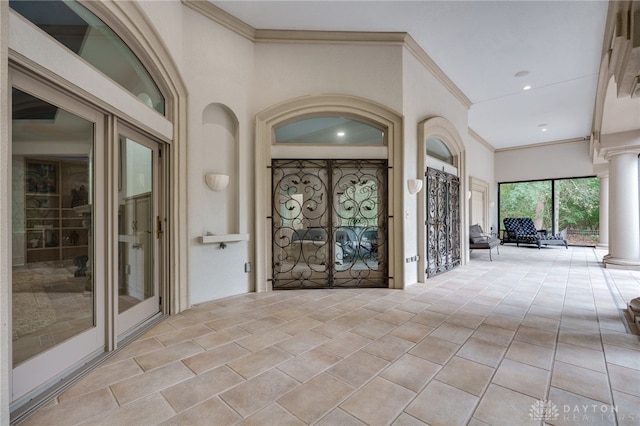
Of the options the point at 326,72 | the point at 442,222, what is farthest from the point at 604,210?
the point at 326,72

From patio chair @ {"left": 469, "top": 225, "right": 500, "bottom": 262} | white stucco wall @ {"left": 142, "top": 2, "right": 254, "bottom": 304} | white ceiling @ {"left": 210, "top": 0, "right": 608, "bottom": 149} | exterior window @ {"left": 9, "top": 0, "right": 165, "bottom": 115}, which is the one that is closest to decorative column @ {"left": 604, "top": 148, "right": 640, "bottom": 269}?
white ceiling @ {"left": 210, "top": 0, "right": 608, "bottom": 149}

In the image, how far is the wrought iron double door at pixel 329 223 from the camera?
14.1ft

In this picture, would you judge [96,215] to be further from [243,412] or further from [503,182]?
[503,182]

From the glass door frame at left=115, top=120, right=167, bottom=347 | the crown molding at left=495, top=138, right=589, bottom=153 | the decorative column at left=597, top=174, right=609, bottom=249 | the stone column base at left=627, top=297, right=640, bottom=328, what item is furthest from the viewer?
the crown molding at left=495, top=138, right=589, bottom=153

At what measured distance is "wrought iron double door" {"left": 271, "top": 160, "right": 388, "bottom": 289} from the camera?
430 cm

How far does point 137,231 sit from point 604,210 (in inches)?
482

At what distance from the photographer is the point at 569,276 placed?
17.1 feet

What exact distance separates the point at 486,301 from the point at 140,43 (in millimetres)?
4746

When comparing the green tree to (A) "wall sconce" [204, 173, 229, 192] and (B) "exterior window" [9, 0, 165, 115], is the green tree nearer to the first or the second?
(A) "wall sconce" [204, 173, 229, 192]

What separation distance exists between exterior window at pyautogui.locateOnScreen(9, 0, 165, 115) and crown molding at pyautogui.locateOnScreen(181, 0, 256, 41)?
1.19 metres

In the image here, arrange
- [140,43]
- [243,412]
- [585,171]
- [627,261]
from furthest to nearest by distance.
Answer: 1. [585,171]
2. [627,261]
3. [140,43]
4. [243,412]

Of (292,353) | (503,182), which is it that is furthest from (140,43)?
(503,182)

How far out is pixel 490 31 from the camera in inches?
168

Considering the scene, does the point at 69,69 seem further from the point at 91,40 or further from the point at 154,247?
the point at 154,247
